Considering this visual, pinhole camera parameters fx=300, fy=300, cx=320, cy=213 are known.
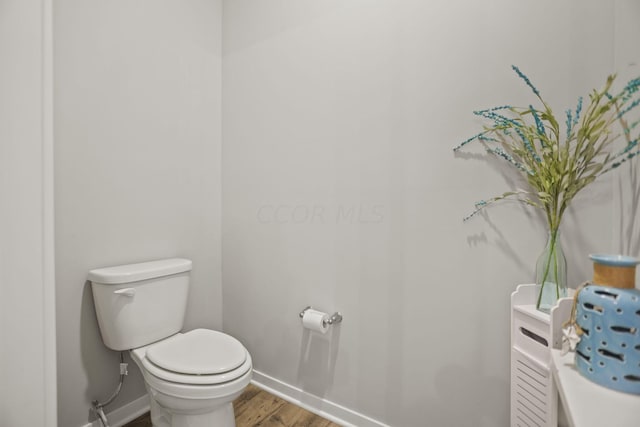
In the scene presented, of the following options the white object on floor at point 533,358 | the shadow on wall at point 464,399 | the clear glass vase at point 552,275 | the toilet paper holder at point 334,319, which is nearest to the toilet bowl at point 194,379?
the toilet paper holder at point 334,319

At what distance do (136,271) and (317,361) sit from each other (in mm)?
984

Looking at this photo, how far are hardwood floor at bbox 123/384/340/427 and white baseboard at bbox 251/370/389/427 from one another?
0.02 meters

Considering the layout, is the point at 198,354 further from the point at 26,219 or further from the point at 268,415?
the point at 26,219

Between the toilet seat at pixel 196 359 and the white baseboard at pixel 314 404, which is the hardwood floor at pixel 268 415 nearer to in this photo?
the white baseboard at pixel 314 404

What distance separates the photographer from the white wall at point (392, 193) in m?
1.07

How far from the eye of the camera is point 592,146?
89 centimetres

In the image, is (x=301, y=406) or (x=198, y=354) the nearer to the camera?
(x=198, y=354)

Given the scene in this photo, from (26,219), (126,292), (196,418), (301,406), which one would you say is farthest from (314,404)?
(26,219)

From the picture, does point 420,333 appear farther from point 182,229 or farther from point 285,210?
point 182,229

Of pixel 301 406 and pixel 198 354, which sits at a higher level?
pixel 198 354

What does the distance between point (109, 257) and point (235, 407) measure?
1.01 metres

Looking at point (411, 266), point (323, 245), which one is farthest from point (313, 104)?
point (411, 266)

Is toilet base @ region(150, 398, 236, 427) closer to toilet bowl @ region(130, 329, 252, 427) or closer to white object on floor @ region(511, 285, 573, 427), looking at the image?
toilet bowl @ region(130, 329, 252, 427)

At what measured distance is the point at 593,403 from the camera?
22.2 inches
